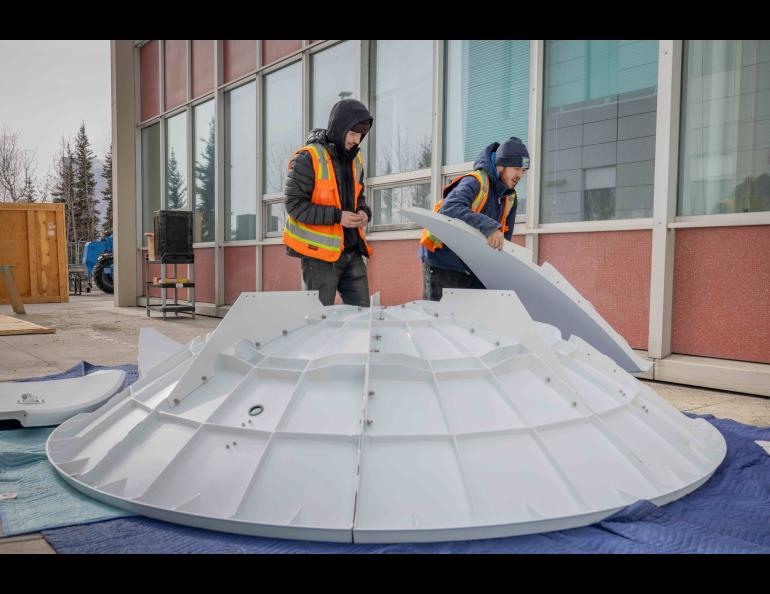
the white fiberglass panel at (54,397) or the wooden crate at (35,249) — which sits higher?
the wooden crate at (35,249)

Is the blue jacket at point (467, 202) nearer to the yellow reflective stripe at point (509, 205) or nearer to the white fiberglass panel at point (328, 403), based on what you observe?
the yellow reflective stripe at point (509, 205)

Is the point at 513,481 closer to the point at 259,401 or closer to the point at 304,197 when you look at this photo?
the point at 259,401

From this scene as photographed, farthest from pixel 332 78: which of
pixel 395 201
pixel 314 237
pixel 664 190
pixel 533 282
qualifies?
pixel 533 282

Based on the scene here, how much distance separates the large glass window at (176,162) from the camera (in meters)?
14.3

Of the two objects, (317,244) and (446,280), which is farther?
(446,280)

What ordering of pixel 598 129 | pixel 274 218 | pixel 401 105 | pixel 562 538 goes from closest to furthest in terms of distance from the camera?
pixel 562 538 < pixel 598 129 < pixel 401 105 < pixel 274 218

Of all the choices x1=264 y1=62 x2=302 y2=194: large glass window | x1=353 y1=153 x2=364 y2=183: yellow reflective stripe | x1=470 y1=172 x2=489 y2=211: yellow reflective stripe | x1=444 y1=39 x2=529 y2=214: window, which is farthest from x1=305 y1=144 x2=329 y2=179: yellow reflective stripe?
x1=264 y1=62 x2=302 y2=194: large glass window

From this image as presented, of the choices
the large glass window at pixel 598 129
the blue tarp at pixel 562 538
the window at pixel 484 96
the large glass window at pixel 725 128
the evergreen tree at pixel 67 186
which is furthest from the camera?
the evergreen tree at pixel 67 186

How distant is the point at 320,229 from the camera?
3891mm

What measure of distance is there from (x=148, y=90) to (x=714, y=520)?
16.4 meters

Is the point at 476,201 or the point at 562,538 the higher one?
the point at 476,201

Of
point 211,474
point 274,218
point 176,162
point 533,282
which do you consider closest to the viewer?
point 211,474

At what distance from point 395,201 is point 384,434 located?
251 inches

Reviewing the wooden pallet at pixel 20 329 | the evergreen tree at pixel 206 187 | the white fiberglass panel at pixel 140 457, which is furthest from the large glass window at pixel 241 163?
the white fiberglass panel at pixel 140 457
